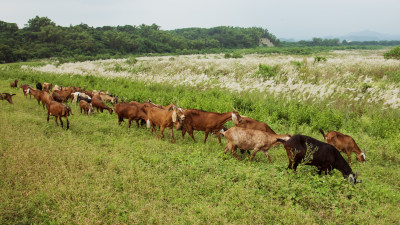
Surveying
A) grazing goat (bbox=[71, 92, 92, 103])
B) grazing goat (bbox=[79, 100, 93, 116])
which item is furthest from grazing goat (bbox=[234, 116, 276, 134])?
grazing goat (bbox=[71, 92, 92, 103])

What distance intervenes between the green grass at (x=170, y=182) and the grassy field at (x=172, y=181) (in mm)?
23

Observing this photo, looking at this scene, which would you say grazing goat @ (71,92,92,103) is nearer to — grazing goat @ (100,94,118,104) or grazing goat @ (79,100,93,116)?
grazing goat @ (79,100,93,116)

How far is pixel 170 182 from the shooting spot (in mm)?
5699

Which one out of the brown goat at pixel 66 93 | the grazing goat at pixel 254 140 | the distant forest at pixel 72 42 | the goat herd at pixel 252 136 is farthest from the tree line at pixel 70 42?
the grazing goat at pixel 254 140

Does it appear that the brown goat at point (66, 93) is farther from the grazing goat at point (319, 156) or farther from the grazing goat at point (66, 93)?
the grazing goat at point (319, 156)

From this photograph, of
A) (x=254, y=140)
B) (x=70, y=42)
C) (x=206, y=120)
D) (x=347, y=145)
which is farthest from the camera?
(x=70, y=42)

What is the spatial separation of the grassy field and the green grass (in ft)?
0.08

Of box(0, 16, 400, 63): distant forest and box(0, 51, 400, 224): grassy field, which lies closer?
box(0, 51, 400, 224): grassy field

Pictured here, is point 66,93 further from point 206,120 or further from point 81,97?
point 206,120

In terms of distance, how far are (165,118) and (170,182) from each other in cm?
329

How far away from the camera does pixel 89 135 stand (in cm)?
865

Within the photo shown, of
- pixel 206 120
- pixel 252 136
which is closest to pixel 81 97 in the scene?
pixel 206 120

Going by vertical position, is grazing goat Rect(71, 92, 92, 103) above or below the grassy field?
above

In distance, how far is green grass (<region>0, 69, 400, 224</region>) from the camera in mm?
4535
